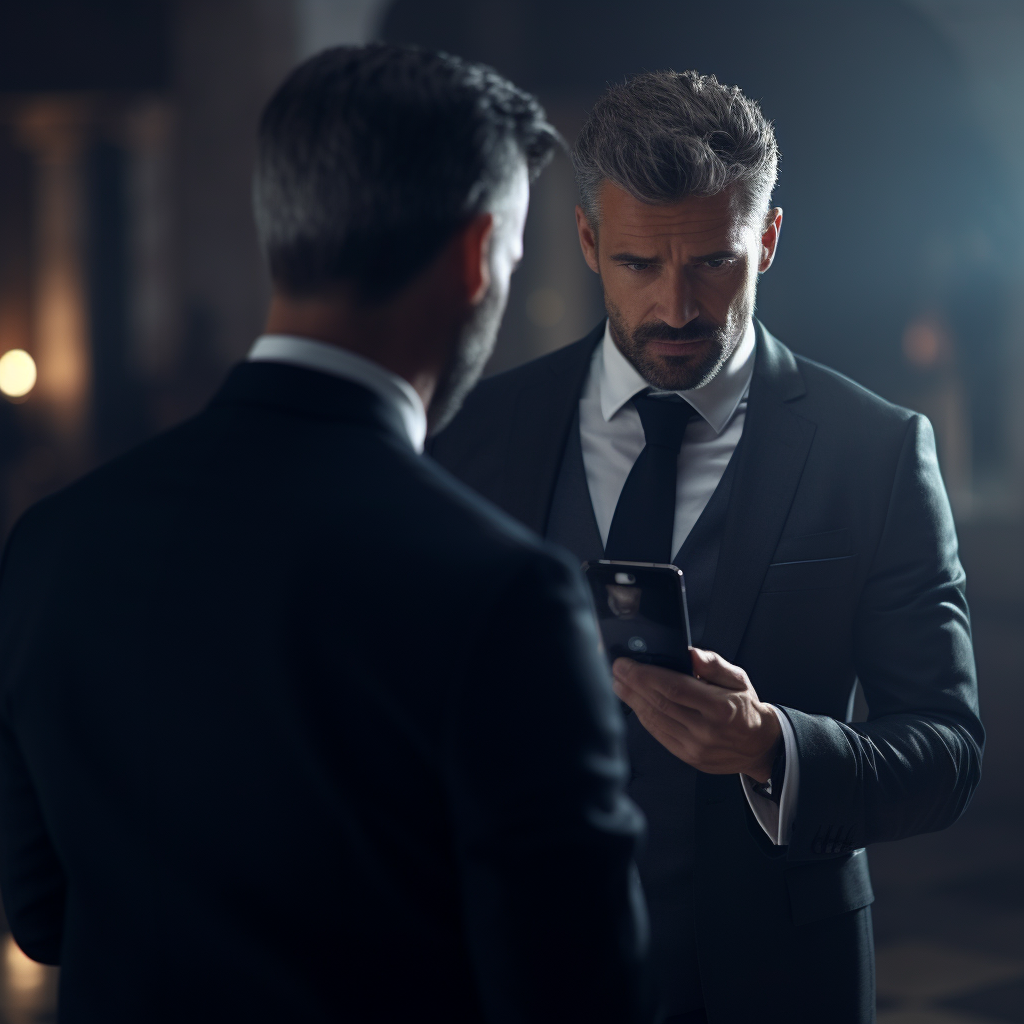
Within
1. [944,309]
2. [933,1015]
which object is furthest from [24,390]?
[933,1015]

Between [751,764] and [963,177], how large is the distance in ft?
21.6

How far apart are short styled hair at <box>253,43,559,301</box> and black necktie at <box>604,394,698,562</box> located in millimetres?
893

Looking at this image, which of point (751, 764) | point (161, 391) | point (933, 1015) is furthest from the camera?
point (161, 391)

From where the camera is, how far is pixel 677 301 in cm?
189

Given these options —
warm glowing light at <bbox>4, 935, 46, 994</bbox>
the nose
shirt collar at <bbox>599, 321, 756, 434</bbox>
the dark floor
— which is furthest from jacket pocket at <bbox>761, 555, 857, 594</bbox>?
warm glowing light at <bbox>4, 935, 46, 994</bbox>

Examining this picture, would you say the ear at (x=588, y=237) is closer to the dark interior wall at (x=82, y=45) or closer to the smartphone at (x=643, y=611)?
the smartphone at (x=643, y=611)

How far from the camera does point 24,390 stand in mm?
12016

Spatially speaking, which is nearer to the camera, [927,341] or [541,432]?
[541,432]

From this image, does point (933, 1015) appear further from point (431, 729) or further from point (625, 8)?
point (625, 8)

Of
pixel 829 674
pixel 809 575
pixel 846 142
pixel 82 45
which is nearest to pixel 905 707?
pixel 829 674

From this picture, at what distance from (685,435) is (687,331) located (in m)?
0.18

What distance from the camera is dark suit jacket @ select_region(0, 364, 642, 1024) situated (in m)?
0.93

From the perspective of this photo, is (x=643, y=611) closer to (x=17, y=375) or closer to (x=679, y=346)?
(x=679, y=346)

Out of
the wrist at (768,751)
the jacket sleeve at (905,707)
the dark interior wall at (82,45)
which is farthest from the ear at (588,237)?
the dark interior wall at (82,45)
